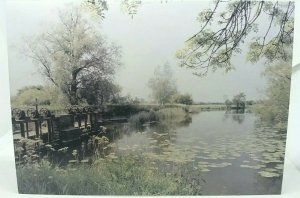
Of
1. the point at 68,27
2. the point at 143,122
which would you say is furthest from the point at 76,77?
the point at 143,122

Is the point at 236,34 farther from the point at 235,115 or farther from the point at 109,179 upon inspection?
the point at 109,179

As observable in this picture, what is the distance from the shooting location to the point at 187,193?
1.59 m

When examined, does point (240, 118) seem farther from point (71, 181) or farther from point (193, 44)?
point (71, 181)

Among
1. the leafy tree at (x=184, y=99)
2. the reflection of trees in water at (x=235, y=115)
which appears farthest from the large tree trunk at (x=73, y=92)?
the reflection of trees in water at (x=235, y=115)

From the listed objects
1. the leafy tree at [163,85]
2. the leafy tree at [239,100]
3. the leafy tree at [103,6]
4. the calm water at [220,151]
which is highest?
the leafy tree at [103,6]

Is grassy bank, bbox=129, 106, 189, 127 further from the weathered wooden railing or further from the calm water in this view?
the weathered wooden railing

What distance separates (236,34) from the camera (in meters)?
1.51

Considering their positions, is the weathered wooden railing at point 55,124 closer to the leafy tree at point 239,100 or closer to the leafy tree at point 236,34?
the leafy tree at point 236,34

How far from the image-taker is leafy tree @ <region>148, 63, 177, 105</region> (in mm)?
1532

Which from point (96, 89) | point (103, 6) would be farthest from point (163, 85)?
point (103, 6)

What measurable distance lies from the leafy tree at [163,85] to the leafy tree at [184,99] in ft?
0.08

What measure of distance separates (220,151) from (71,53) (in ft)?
2.43

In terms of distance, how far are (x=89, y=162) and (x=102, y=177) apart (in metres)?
0.08

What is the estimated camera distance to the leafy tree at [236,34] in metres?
1.48
